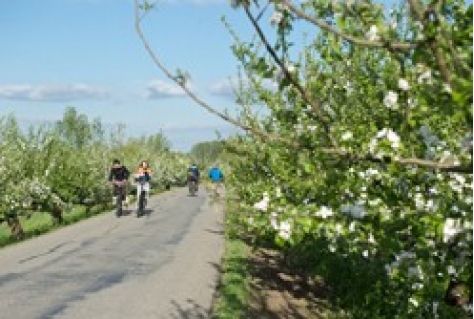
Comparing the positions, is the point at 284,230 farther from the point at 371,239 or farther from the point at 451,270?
the point at 451,270

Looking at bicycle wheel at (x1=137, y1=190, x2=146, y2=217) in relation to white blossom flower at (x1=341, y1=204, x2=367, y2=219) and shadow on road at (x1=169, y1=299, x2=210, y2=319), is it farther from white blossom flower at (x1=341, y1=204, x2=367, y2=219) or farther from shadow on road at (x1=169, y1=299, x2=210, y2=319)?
white blossom flower at (x1=341, y1=204, x2=367, y2=219)

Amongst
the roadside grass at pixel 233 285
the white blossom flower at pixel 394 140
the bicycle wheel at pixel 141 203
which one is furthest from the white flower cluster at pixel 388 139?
the bicycle wheel at pixel 141 203

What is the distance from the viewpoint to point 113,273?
44.8 ft

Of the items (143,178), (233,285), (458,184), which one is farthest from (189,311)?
(143,178)

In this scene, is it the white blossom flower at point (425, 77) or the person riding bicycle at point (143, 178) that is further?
the person riding bicycle at point (143, 178)

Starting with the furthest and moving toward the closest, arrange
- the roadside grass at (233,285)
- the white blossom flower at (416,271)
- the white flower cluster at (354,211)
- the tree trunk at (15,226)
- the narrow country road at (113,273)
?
the tree trunk at (15,226), the narrow country road at (113,273), the roadside grass at (233,285), the white blossom flower at (416,271), the white flower cluster at (354,211)

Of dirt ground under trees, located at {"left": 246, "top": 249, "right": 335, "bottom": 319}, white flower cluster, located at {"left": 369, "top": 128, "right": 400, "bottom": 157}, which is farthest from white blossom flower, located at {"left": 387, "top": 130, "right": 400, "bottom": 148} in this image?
dirt ground under trees, located at {"left": 246, "top": 249, "right": 335, "bottom": 319}

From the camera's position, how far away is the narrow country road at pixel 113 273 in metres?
10.6

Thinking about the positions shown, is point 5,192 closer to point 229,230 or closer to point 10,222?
point 10,222

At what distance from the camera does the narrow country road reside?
34.7ft

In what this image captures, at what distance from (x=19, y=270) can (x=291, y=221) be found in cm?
1100

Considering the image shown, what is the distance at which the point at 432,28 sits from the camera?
2.95 meters

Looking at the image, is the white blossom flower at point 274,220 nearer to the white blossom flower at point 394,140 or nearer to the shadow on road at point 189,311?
the white blossom flower at point 394,140

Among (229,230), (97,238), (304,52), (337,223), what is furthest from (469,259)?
(97,238)
